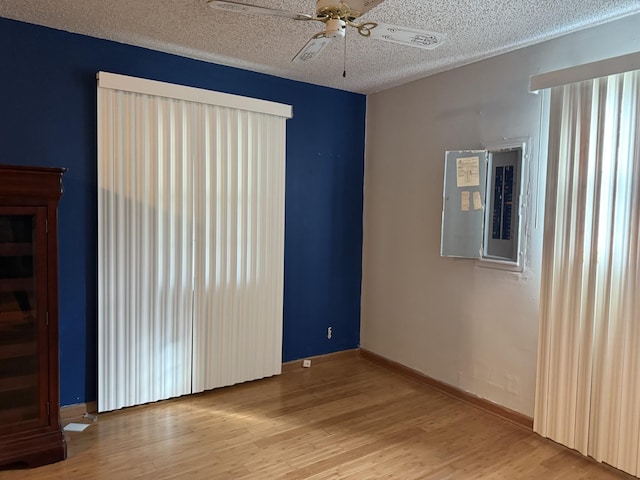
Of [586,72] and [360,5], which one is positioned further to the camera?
[586,72]

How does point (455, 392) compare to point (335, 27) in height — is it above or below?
below

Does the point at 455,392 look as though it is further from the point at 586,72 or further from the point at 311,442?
the point at 586,72

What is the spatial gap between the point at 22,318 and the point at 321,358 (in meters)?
2.55

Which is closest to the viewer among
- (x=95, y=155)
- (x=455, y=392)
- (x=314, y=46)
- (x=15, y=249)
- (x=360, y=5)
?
(x=360, y=5)

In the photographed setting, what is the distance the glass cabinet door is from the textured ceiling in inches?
48.9

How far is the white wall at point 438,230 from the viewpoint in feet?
9.84

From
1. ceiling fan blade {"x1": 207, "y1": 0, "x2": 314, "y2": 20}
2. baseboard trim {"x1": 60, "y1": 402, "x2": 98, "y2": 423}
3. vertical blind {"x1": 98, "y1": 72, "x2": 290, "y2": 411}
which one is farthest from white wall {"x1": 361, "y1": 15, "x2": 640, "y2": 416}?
baseboard trim {"x1": 60, "y1": 402, "x2": 98, "y2": 423}

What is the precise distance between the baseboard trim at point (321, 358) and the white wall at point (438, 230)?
0.15 m

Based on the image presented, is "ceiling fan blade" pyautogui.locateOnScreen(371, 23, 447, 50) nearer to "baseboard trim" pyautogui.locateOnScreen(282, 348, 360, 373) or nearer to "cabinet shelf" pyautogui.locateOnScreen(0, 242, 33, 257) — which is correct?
"cabinet shelf" pyautogui.locateOnScreen(0, 242, 33, 257)

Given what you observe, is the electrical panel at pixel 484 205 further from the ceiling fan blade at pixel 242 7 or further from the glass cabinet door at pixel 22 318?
the glass cabinet door at pixel 22 318

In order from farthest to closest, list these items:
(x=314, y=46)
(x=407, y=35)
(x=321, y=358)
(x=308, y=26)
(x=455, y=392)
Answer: (x=321, y=358), (x=455, y=392), (x=308, y=26), (x=314, y=46), (x=407, y=35)

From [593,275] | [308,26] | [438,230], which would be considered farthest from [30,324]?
[593,275]

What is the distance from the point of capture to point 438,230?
145 inches

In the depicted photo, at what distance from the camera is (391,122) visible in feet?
13.6
